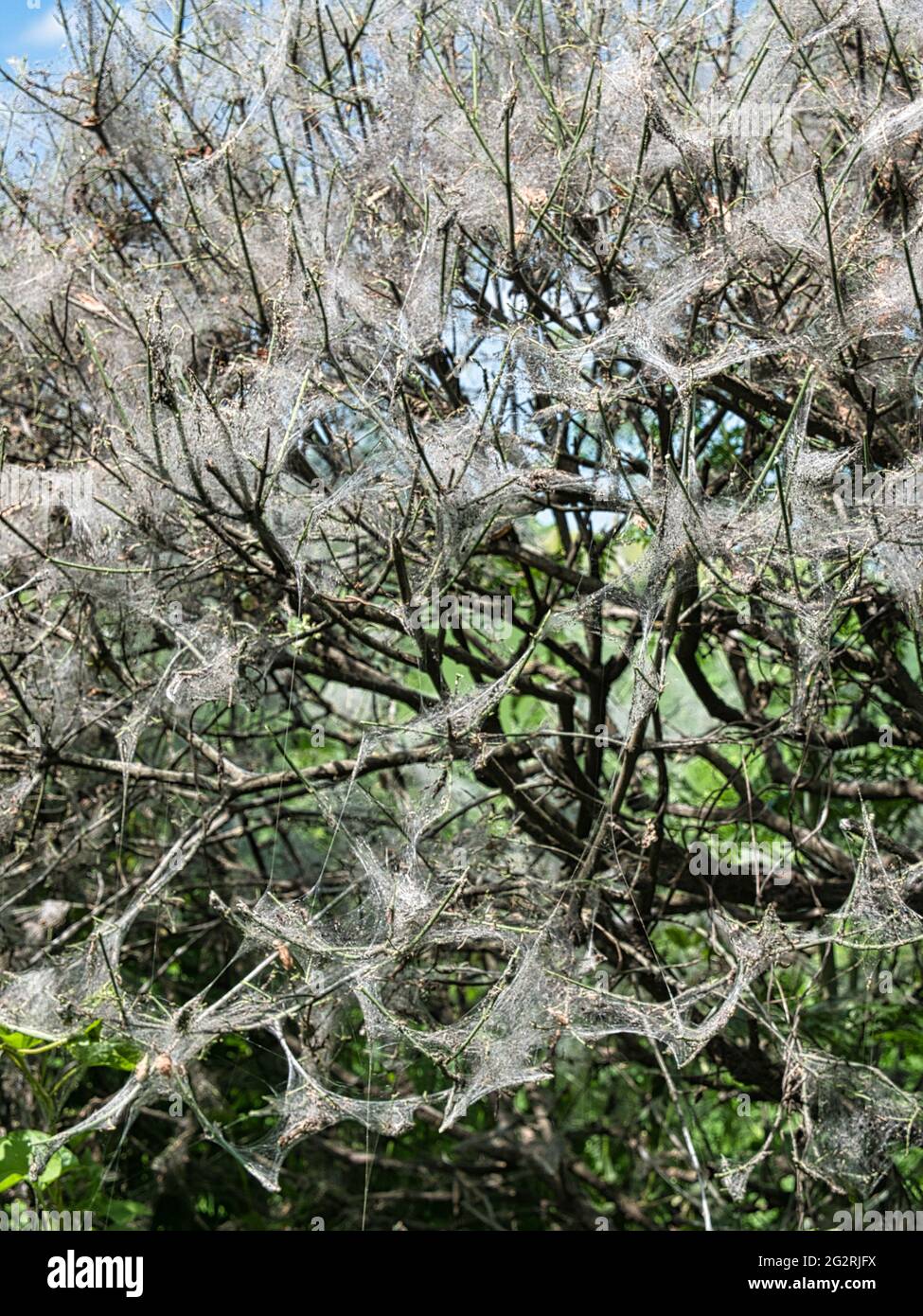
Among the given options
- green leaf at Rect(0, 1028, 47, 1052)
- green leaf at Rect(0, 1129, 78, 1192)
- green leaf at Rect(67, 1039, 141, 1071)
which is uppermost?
green leaf at Rect(0, 1028, 47, 1052)

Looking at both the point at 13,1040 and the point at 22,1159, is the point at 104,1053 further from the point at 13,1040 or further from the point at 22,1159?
the point at 22,1159

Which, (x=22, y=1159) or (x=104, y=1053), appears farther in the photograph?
(x=22, y=1159)

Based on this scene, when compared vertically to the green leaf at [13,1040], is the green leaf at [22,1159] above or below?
below

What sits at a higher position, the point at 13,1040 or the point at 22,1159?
the point at 13,1040

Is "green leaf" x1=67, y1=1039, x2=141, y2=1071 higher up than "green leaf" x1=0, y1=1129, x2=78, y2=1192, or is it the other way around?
"green leaf" x1=67, y1=1039, x2=141, y2=1071

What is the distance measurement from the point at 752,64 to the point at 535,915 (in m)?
2.03

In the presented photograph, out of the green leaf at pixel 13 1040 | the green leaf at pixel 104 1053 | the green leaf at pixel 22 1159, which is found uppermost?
the green leaf at pixel 13 1040

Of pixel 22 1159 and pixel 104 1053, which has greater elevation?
pixel 104 1053

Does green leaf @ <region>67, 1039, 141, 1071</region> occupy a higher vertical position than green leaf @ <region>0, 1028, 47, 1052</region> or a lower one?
lower

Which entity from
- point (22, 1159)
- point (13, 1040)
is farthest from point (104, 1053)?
point (22, 1159)

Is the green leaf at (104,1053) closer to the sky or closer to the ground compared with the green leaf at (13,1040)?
closer to the ground

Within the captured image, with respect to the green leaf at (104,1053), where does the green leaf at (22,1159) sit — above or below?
below

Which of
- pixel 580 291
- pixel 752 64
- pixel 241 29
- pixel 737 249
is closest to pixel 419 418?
pixel 580 291

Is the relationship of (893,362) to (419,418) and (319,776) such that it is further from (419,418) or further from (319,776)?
(319,776)
